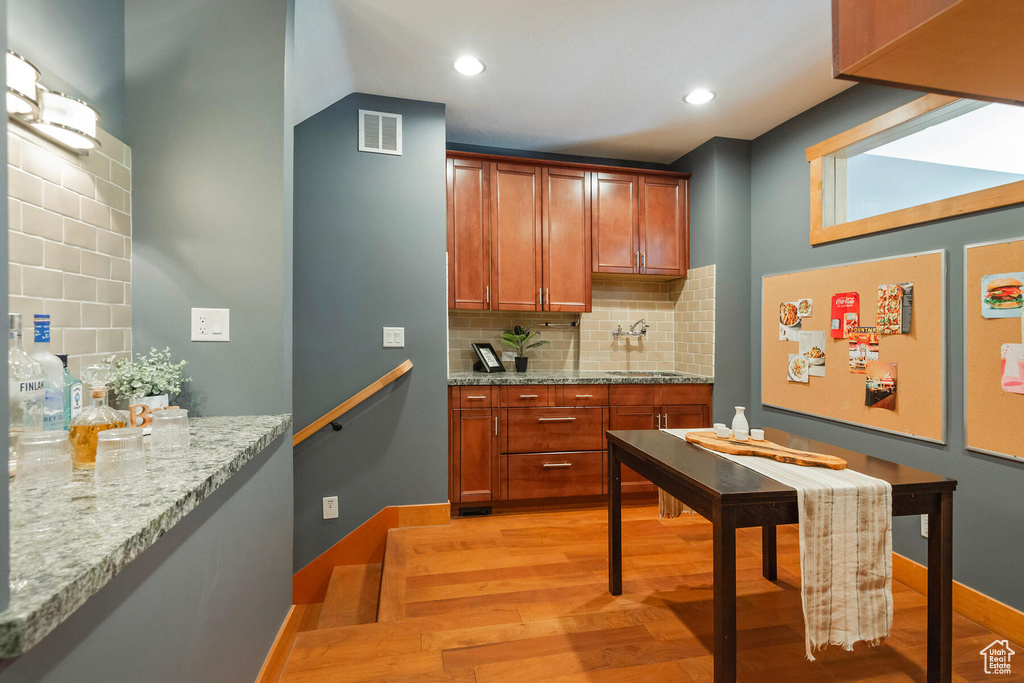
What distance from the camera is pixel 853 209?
9.09 feet

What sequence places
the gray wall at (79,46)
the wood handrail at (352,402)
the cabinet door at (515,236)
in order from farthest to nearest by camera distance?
the cabinet door at (515,236) < the wood handrail at (352,402) < the gray wall at (79,46)

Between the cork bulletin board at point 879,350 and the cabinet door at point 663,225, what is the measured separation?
0.72 meters

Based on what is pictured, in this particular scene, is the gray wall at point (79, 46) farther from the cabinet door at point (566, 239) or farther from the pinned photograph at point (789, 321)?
the pinned photograph at point (789, 321)

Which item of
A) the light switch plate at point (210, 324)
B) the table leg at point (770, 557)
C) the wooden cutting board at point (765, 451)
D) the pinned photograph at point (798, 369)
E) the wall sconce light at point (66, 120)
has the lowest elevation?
the table leg at point (770, 557)

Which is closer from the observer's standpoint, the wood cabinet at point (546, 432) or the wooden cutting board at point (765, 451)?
the wooden cutting board at point (765, 451)

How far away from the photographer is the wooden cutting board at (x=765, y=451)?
1.61m

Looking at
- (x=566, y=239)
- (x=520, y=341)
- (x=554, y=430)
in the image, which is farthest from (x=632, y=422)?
(x=566, y=239)

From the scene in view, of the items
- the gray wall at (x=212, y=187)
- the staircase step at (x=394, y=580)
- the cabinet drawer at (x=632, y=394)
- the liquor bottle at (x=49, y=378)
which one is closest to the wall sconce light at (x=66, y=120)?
the gray wall at (x=212, y=187)

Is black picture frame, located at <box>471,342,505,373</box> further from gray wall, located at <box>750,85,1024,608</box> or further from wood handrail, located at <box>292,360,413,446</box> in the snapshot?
gray wall, located at <box>750,85,1024,608</box>

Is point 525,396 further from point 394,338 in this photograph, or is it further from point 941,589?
point 941,589

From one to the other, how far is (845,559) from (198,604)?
172cm

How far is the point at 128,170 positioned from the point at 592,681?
2.35 metres

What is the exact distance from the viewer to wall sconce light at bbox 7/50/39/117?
1.17 m

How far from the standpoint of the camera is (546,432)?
329 cm
